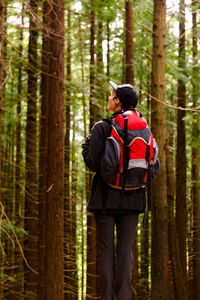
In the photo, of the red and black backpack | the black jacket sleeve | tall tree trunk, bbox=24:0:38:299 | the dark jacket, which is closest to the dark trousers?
the dark jacket

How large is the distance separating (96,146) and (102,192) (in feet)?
1.48

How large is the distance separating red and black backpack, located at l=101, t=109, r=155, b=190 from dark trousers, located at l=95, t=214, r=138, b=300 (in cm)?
37

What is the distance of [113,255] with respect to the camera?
405cm

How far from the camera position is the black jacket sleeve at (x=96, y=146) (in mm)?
3990

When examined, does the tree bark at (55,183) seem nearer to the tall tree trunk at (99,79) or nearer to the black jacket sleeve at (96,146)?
the black jacket sleeve at (96,146)

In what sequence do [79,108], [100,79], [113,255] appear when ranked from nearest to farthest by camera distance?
[113,255] < [100,79] < [79,108]

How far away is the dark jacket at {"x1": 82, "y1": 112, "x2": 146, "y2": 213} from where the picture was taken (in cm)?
395

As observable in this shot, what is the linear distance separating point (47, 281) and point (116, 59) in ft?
40.3

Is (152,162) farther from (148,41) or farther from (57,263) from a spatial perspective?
(148,41)

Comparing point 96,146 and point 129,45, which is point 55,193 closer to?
point 96,146

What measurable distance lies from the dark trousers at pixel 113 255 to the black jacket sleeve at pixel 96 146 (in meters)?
0.52

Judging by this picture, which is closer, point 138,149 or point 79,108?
point 138,149

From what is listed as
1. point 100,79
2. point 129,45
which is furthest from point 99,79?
point 129,45

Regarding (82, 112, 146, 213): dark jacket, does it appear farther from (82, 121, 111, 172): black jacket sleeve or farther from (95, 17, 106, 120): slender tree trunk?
(95, 17, 106, 120): slender tree trunk
